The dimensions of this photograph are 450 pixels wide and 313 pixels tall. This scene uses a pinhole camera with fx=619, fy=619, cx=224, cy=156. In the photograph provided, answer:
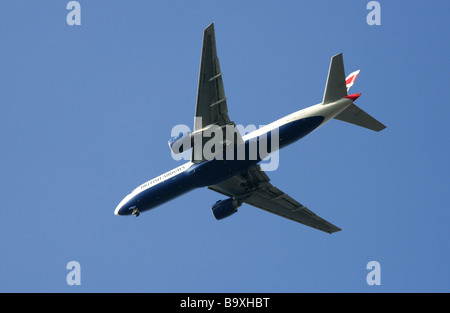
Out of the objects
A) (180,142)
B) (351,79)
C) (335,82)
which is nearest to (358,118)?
(351,79)

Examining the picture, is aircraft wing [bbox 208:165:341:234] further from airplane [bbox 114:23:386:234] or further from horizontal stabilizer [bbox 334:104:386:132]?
horizontal stabilizer [bbox 334:104:386:132]

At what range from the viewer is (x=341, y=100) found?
139 ft

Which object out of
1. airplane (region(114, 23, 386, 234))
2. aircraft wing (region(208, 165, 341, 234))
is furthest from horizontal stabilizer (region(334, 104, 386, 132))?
aircraft wing (region(208, 165, 341, 234))

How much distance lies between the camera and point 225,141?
1719 inches

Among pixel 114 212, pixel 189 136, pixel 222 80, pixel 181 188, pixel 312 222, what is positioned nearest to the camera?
pixel 222 80

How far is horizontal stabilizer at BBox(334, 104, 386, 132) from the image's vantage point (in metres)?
43.9

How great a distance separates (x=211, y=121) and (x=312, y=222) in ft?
55.7

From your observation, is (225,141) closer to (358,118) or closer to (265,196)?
(358,118)

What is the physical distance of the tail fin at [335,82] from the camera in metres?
40.5

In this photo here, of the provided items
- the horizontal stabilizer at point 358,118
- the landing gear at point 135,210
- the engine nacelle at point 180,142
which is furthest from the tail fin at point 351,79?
the landing gear at point 135,210

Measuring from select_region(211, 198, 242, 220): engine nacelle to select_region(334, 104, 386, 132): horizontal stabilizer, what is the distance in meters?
12.0

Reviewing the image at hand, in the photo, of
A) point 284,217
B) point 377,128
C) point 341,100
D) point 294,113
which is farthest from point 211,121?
point 284,217

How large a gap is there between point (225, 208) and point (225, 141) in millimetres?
9110

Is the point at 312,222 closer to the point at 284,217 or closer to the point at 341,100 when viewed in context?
the point at 284,217
